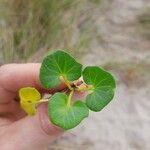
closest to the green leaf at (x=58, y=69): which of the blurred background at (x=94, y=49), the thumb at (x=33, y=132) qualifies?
the thumb at (x=33, y=132)

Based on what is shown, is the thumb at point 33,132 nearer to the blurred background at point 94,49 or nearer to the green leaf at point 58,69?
the green leaf at point 58,69

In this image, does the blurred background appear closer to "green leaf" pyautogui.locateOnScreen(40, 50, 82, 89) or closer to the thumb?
the thumb

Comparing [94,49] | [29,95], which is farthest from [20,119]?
[94,49]

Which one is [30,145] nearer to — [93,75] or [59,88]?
[59,88]

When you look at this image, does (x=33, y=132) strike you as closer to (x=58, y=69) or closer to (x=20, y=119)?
(x=20, y=119)

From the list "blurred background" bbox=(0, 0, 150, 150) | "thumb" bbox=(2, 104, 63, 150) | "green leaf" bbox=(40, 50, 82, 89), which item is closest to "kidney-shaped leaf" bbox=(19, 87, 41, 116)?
"green leaf" bbox=(40, 50, 82, 89)

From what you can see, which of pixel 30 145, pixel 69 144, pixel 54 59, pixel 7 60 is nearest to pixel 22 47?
pixel 7 60
